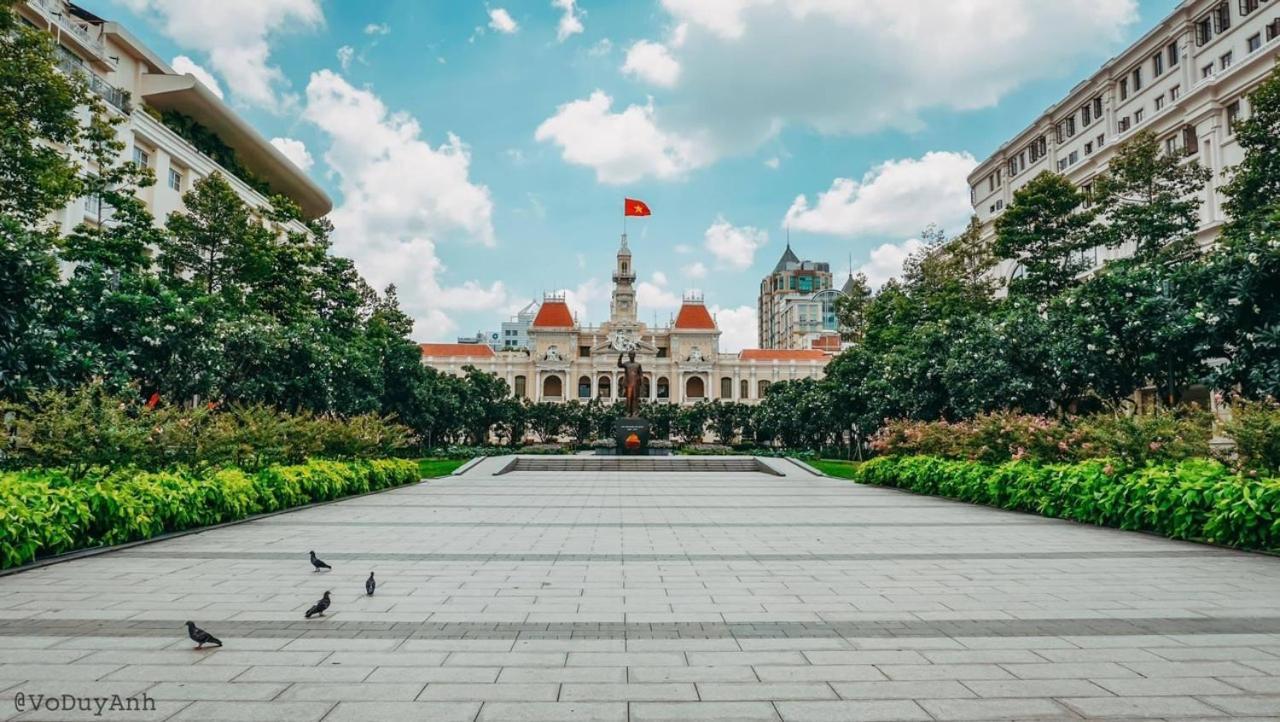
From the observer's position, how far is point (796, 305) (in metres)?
135

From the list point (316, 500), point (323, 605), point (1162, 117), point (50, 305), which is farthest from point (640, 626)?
point (1162, 117)

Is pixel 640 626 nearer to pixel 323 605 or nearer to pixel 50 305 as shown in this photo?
pixel 323 605

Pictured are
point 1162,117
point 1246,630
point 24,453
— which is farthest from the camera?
point 1162,117

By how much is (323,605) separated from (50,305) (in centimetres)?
1505

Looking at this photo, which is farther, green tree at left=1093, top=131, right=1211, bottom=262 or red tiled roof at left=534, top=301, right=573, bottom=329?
red tiled roof at left=534, top=301, right=573, bottom=329

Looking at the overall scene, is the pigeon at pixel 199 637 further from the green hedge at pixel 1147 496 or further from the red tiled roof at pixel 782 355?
the red tiled roof at pixel 782 355

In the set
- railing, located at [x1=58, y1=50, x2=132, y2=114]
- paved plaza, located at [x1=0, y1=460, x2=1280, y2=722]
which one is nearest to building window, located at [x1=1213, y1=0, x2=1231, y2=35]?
paved plaza, located at [x1=0, y1=460, x2=1280, y2=722]

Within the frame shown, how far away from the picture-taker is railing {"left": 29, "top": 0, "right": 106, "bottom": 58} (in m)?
26.7

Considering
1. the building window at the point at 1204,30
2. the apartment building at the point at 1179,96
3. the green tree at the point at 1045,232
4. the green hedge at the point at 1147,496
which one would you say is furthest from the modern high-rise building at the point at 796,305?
the green hedge at the point at 1147,496

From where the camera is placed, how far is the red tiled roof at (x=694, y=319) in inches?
3912

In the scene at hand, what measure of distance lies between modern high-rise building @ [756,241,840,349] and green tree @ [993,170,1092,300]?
8342 cm

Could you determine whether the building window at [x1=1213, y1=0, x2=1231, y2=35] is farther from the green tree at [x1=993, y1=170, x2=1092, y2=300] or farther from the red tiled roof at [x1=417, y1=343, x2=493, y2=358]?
the red tiled roof at [x1=417, y1=343, x2=493, y2=358]

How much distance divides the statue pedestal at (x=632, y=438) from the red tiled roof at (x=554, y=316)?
6557cm

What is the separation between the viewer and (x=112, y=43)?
3200cm
